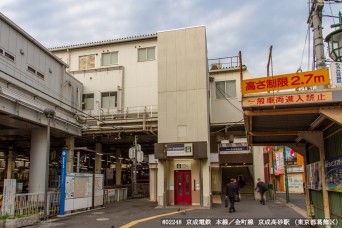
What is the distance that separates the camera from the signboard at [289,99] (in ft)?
25.4

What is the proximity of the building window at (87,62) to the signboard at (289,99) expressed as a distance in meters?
24.8

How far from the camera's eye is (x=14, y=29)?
2016cm

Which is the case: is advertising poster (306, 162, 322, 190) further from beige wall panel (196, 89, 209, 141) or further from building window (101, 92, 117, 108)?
building window (101, 92, 117, 108)

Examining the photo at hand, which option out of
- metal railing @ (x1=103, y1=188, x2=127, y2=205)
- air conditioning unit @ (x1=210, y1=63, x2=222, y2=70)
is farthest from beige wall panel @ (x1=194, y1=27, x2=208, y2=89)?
metal railing @ (x1=103, y1=188, x2=127, y2=205)

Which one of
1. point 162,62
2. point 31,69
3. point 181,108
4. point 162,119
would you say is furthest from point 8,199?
point 162,62

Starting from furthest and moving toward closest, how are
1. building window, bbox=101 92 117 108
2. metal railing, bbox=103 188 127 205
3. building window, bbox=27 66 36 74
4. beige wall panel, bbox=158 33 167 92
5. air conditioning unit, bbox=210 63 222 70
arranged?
air conditioning unit, bbox=210 63 222 70
building window, bbox=101 92 117 108
metal railing, bbox=103 188 127 205
beige wall panel, bbox=158 33 167 92
building window, bbox=27 66 36 74

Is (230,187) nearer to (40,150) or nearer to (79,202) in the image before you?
(79,202)

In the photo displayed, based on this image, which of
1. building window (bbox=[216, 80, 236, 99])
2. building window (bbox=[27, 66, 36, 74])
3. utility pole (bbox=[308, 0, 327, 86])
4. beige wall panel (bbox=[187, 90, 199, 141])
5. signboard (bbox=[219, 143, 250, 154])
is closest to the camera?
utility pole (bbox=[308, 0, 327, 86])

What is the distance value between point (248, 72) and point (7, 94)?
19848 millimetres

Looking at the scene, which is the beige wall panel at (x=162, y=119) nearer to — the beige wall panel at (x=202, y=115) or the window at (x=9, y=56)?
the beige wall panel at (x=202, y=115)

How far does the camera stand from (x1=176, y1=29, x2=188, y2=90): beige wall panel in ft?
78.8

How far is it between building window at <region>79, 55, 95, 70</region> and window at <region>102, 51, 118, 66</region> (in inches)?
41.9

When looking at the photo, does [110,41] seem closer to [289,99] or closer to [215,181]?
[215,181]

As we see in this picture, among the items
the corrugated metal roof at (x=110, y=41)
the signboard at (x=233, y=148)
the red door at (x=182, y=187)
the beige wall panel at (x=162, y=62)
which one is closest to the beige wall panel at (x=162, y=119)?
the beige wall panel at (x=162, y=62)
